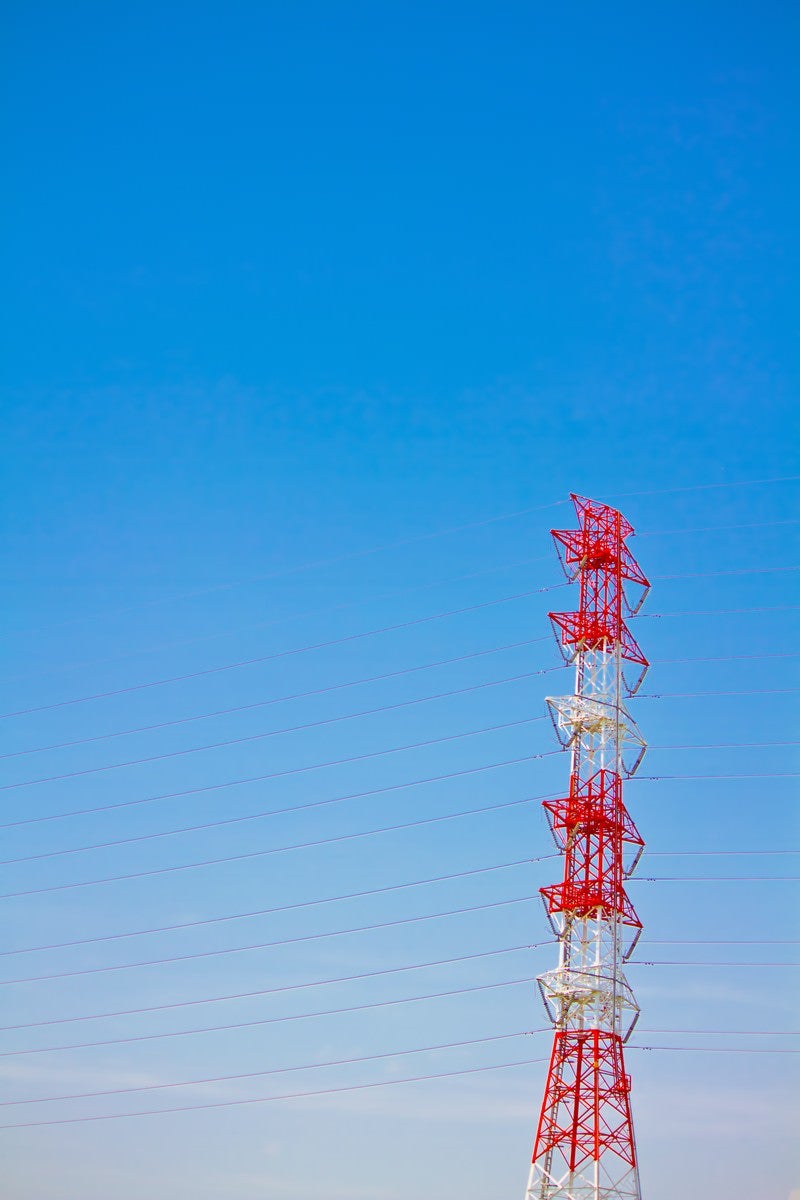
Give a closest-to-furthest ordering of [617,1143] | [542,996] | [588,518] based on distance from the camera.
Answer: [617,1143], [542,996], [588,518]

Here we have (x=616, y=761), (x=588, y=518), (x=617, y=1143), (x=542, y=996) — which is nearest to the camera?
(x=617, y=1143)

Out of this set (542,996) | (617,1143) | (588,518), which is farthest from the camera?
(588,518)

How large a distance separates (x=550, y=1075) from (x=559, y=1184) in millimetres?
3817

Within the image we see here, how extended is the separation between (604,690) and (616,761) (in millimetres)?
3328

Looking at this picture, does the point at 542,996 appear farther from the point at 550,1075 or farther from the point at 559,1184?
the point at 559,1184

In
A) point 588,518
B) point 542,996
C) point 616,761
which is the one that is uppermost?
point 588,518

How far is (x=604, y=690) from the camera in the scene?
5122cm

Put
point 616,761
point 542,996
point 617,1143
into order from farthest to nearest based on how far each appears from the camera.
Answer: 1. point 616,761
2. point 542,996
3. point 617,1143

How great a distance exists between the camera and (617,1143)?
142 ft

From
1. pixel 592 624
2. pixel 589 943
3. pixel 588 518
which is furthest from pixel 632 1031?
pixel 588 518

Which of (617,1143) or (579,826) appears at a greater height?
(579,826)

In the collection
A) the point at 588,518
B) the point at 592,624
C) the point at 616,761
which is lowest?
the point at 616,761

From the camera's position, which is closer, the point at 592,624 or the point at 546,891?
the point at 546,891

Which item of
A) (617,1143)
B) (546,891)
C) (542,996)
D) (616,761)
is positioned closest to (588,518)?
(616,761)
